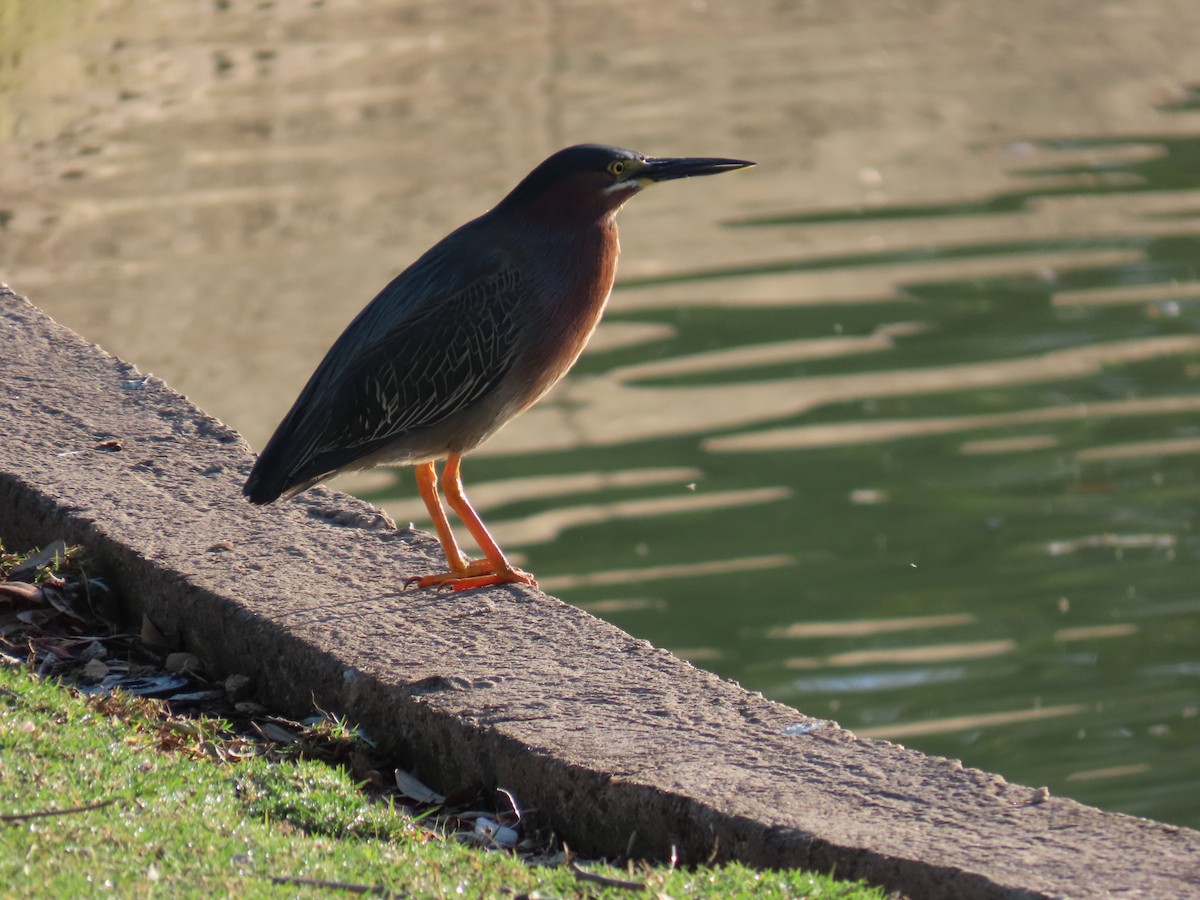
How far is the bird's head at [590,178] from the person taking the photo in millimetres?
5789

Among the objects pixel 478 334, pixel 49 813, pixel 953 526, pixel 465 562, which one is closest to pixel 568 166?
pixel 478 334

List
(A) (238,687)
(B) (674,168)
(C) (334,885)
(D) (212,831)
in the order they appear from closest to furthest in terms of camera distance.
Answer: (C) (334,885), (D) (212,831), (A) (238,687), (B) (674,168)

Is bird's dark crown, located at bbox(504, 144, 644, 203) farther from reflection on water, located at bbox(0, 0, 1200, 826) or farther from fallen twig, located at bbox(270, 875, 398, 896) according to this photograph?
fallen twig, located at bbox(270, 875, 398, 896)

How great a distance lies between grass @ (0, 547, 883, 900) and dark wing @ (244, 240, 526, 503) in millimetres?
1016

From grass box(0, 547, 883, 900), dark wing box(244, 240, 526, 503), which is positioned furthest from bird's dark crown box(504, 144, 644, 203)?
grass box(0, 547, 883, 900)

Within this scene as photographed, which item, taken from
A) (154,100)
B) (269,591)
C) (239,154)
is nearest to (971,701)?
(269,591)

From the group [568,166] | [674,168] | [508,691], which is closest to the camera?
[508,691]

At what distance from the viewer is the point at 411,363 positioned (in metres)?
5.68

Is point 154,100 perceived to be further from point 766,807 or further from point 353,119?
point 766,807

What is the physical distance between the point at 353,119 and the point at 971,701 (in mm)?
9122

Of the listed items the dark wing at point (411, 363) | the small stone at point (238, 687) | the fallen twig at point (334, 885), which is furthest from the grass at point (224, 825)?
the dark wing at point (411, 363)

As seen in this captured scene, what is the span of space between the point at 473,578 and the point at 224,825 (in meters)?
1.55

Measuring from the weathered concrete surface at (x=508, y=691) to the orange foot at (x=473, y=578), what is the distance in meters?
0.05

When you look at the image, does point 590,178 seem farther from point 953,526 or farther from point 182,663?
point 953,526
